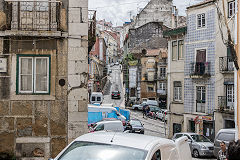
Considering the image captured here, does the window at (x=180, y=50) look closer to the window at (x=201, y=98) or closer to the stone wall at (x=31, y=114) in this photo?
the window at (x=201, y=98)

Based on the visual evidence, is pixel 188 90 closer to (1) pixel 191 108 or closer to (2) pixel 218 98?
(1) pixel 191 108

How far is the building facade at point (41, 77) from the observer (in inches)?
387

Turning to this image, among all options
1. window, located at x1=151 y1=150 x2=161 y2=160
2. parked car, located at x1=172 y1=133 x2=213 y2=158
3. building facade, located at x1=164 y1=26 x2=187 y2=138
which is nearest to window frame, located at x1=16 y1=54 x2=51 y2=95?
window, located at x1=151 y1=150 x2=161 y2=160

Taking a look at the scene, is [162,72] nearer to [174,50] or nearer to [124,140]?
[174,50]

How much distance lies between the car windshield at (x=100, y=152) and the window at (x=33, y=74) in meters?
5.25

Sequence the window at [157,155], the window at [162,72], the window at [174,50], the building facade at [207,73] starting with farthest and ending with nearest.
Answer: the window at [162,72]
the window at [174,50]
the building facade at [207,73]
the window at [157,155]

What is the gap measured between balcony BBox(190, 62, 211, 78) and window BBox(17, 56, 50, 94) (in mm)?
20183

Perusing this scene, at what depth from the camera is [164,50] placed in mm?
56312

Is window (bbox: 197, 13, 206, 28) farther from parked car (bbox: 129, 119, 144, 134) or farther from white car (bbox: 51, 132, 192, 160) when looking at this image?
white car (bbox: 51, 132, 192, 160)

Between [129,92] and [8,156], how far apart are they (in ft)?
166

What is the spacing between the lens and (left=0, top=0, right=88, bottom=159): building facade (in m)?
9.83

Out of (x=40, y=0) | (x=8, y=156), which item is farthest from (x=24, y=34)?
(x=8, y=156)

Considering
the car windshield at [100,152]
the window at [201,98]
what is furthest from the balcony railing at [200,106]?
the car windshield at [100,152]

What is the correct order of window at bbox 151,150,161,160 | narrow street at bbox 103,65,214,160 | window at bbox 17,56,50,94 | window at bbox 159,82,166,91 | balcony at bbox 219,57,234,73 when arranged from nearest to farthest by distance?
1. window at bbox 151,150,161,160
2. window at bbox 17,56,50,94
3. balcony at bbox 219,57,234,73
4. narrow street at bbox 103,65,214,160
5. window at bbox 159,82,166,91
